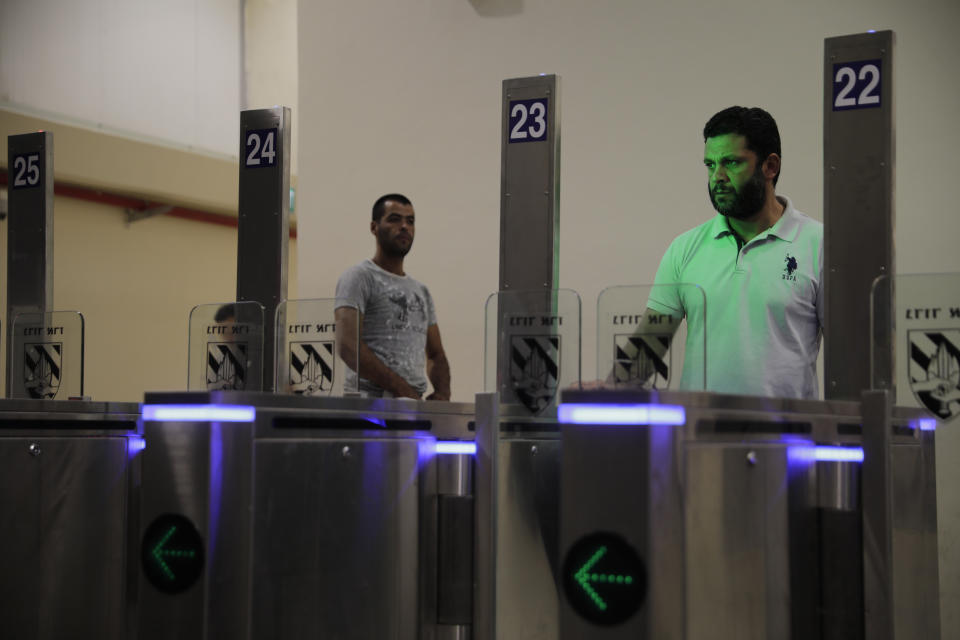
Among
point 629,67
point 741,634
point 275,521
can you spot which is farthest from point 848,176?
point 629,67

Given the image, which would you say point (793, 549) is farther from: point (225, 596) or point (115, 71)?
point (115, 71)

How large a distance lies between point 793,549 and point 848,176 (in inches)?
43.8

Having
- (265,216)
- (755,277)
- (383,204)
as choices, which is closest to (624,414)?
(755,277)

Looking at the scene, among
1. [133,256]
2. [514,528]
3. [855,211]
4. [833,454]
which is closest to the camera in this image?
[833,454]

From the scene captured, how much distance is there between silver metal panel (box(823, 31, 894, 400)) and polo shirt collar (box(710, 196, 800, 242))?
12cm

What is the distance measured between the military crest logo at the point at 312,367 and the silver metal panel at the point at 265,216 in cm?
68

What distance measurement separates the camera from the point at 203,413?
8.00 feet

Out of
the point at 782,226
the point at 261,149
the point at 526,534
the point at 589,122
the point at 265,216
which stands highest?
the point at 589,122

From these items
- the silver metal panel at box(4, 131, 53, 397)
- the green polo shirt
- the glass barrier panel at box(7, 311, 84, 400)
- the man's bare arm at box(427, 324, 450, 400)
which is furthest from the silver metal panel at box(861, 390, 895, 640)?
the silver metal panel at box(4, 131, 53, 397)

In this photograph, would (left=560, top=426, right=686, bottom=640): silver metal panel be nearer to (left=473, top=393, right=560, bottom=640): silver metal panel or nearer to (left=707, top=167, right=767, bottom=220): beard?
(left=473, top=393, right=560, bottom=640): silver metal panel

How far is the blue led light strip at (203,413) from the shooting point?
7.98 feet

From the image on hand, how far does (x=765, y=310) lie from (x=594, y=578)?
1.26 metres

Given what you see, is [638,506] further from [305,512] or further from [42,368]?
[42,368]

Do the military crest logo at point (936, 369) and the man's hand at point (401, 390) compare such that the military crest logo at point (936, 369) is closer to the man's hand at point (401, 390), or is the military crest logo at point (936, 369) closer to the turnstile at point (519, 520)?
the turnstile at point (519, 520)
